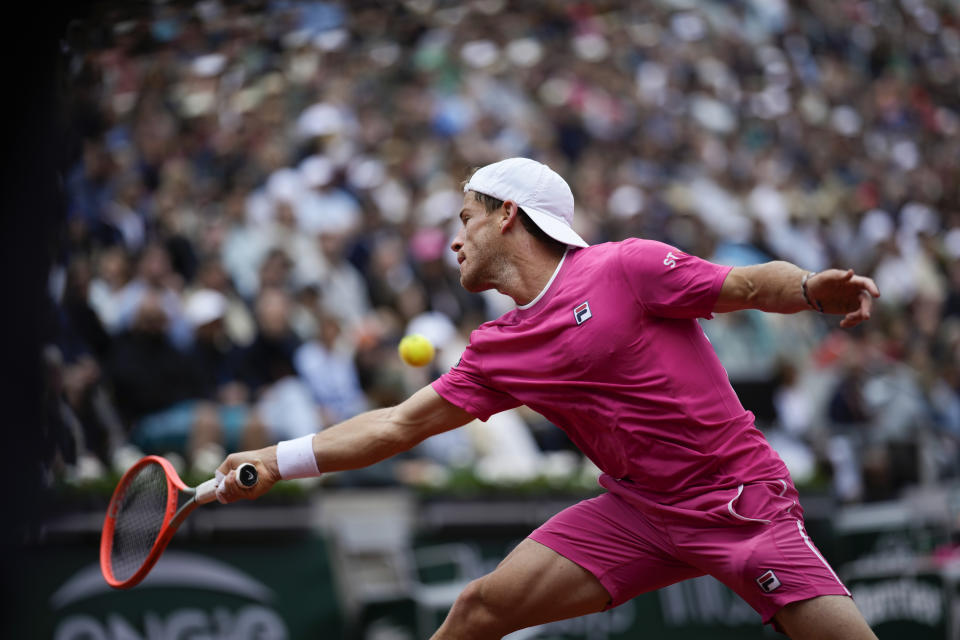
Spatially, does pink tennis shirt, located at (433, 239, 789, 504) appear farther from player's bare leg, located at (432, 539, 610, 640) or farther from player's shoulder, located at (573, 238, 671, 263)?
player's bare leg, located at (432, 539, 610, 640)

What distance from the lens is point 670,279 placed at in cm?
444

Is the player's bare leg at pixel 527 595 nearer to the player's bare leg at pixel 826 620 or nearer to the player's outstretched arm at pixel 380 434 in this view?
the player's outstretched arm at pixel 380 434

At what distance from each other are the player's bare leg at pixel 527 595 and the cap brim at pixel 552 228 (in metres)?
1.24

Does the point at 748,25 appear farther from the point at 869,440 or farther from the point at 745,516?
the point at 745,516

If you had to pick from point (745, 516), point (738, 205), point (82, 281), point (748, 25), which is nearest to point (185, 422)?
point (82, 281)

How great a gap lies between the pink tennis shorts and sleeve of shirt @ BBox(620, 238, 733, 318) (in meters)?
0.74

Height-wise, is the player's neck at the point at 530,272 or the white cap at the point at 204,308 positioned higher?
the player's neck at the point at 530,272

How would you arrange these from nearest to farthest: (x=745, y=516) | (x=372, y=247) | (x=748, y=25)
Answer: (x=745, y=516) → (x=372, y=247) → (x=748, y=25)

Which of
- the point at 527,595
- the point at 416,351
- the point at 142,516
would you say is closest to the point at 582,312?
the point at 416,351

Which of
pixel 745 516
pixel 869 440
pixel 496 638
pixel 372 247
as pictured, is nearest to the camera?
pixel 745 516

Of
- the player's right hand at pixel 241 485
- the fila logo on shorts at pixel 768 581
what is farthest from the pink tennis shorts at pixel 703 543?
the player's right hand at pixel 241 485

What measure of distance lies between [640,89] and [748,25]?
14.0ft

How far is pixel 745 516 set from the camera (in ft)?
14.9

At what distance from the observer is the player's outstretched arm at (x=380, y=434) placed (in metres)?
4.83
